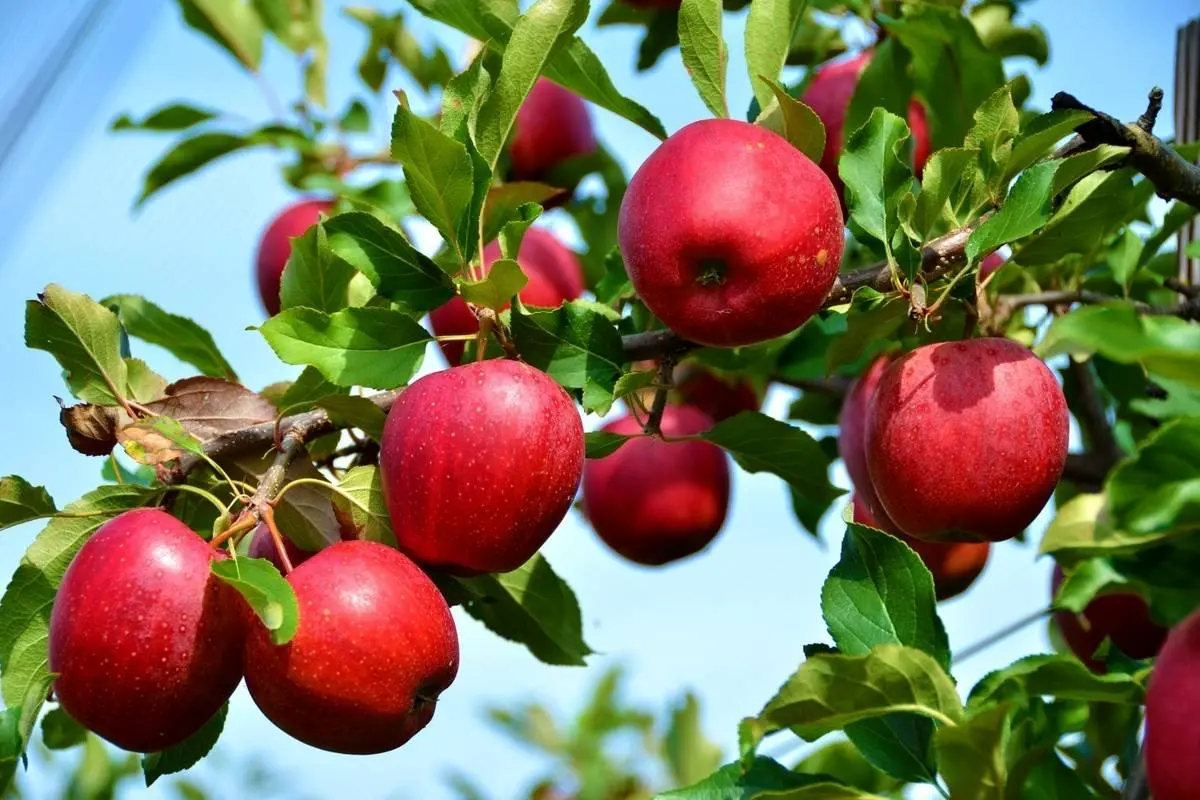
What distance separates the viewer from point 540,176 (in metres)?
2.64

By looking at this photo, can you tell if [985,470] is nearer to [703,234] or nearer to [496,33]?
[703,234]

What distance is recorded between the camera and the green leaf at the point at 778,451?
5.11 ft

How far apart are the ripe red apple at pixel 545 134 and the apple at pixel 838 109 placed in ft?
1.87

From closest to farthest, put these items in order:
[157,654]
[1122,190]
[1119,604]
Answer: [157,654], [1122,190], [1119,604]

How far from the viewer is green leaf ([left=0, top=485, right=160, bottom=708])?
1.31 meters

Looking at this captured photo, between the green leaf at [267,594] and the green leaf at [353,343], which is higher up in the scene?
the green leaf at [353,343]

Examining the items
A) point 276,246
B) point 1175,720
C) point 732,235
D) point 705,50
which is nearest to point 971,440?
point 732,235

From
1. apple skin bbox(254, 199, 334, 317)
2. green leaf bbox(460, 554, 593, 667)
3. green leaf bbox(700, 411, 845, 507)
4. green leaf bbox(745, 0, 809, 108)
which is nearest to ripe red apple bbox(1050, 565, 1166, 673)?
green leaf bbox(700, 411, 845, 507)

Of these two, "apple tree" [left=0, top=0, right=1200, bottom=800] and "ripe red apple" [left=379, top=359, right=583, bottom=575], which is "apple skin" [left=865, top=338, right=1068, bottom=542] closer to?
"apple tree" [left=0, top=0, right=1200, bottom=800]

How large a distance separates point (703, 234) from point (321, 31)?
6.73 ft

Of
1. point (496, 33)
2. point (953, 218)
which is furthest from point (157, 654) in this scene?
point (953, 218)

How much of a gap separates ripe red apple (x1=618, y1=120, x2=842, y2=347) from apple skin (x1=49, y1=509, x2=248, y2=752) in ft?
1.58

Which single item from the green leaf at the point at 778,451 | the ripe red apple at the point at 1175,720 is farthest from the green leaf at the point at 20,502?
the ripe red apple at the point at 1175,720

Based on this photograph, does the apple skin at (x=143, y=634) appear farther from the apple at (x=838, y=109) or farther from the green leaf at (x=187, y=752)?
the apple at (x=838, y=109)
